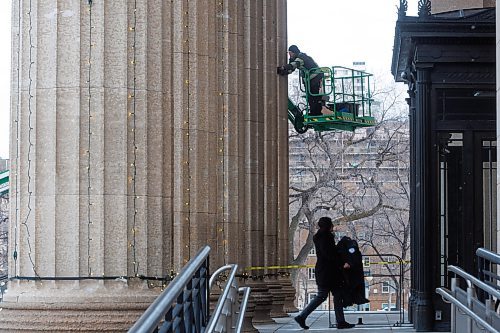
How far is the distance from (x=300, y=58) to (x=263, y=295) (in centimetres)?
817

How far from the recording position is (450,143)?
17859 mm

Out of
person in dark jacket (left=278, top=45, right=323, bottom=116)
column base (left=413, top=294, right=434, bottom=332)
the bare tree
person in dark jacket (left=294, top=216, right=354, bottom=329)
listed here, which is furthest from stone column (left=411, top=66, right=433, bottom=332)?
the bare tree

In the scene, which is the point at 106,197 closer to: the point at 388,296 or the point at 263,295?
the point at 263,295

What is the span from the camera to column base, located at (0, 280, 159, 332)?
1110 cm

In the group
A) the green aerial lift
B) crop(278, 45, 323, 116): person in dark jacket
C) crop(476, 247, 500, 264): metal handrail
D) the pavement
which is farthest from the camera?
the green aerial lift

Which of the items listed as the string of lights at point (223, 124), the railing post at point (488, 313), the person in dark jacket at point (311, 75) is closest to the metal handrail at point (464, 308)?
the railing post at point (488, 313)

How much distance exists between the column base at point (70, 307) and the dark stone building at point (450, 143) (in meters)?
6.98

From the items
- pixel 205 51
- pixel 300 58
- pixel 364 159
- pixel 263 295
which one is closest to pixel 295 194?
pixel 364 159

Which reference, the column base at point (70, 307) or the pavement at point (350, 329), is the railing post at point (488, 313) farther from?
the pavement at point (350, 329)

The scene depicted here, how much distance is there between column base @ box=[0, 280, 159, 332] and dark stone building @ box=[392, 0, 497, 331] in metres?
6.98

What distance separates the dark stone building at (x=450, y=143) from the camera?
678 inches

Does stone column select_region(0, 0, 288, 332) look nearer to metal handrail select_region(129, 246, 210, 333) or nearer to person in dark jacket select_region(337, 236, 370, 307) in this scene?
metal handrail select_region(129, 246, 210, 333)

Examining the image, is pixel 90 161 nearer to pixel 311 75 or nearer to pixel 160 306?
pixel 160 306

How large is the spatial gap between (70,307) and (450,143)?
319 inches
